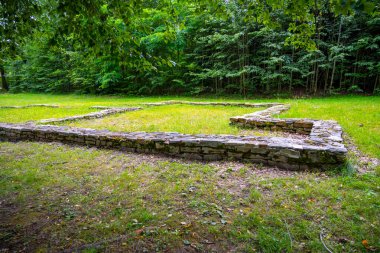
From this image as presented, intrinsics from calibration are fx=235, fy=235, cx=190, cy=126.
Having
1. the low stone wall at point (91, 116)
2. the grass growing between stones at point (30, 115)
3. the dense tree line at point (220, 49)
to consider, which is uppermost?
the dense tree line at point (220, 49)

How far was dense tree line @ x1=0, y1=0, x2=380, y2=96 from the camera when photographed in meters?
3.18

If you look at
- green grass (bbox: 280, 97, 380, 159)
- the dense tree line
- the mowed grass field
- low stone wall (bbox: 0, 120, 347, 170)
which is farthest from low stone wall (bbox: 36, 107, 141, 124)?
green grass (bbox: 280, 97, 380, 159)

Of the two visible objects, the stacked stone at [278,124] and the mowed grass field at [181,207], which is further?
the stacked stone at [278,124]

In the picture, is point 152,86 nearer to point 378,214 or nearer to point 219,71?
point 219,71

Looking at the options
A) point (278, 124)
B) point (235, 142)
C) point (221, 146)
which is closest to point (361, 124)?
point (278, 124)

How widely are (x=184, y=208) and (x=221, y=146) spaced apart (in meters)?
1.76

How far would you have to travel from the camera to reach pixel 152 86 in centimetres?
1995

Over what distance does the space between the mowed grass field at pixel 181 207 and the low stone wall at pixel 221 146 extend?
0.21 metres

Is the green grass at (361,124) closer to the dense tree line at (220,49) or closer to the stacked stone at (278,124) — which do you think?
the stacked stone at (278,124)

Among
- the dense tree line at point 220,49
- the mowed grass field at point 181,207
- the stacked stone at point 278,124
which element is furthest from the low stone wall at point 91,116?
the stacked stone at point 278,124

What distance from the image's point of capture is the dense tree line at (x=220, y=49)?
10.4ft

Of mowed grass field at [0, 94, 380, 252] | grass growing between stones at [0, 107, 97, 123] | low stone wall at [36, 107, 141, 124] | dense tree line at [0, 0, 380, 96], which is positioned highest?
dense tree line at [0, 0, 380, 96]

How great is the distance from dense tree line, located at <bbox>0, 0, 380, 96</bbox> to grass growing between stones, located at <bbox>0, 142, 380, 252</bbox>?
195cm

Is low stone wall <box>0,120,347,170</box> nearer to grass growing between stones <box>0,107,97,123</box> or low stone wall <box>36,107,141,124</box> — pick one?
low stone wall <box>36,107,141,124</box>
